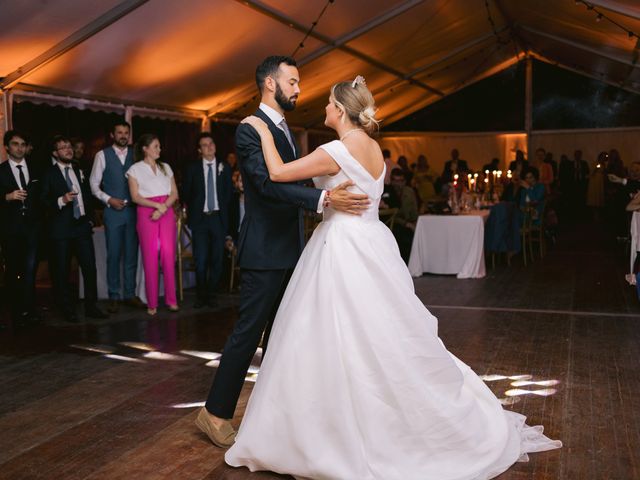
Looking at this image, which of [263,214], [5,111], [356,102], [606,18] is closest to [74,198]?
[5,111]

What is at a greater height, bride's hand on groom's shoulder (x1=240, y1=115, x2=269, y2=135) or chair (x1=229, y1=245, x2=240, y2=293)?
bride's hand on groom's shoulder (x1=240, y1=115, x2=269, y2=135)

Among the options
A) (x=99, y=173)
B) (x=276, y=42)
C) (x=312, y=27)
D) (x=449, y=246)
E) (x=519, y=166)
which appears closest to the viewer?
(x=99, y=173)

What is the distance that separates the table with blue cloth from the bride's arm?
657cm

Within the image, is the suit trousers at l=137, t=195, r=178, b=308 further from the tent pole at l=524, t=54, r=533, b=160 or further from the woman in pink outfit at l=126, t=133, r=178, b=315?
the tent pole at l=524, t=54, r=533, b=160

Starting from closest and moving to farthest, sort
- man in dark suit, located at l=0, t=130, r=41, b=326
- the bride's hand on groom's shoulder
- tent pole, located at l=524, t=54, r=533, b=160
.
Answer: the bride's hand on groom's shoulder, man in dark suit, located at l=0, t=130, r=41, b=326, tent pole, located at l=524, t=54, r=533, b=160

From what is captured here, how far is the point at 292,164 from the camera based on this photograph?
2.81 m

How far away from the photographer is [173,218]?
6.35 meters

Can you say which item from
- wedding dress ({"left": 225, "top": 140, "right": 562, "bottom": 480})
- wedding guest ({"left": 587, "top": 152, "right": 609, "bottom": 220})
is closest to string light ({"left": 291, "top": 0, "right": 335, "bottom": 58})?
wedding dress ({"left": 225, "top": 140, "right": 562, "bottom": 480})

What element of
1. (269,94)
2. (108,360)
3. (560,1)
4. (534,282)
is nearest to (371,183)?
(269,94)

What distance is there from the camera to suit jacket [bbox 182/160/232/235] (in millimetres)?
6312

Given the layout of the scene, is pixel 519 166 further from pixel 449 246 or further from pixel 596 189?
pixel 596 189

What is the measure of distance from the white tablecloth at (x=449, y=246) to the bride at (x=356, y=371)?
17.5ft

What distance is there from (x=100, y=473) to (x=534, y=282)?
19.1ft

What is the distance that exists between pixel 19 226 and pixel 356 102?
3763 millimetres
